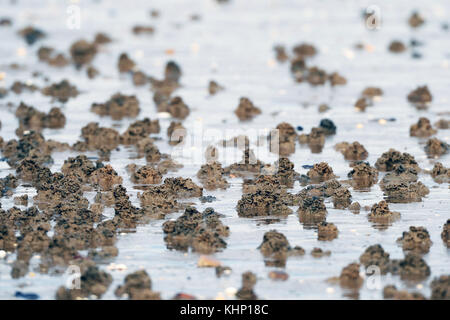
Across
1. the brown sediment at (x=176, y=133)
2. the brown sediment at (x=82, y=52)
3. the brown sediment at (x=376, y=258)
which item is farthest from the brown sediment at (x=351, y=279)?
the brown sediment at (x=82, y=52)

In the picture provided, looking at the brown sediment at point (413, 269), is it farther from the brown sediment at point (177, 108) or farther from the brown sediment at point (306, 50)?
the brown sediment at point (306, 50)

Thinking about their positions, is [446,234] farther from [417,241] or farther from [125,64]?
[125,64]

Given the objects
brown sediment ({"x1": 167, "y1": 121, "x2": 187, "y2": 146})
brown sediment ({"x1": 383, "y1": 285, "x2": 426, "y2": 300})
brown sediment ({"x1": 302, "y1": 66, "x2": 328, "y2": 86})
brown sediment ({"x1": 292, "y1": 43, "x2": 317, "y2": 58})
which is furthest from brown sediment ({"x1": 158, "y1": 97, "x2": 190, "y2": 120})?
brown sediment ({"x1": 383, "y1": 285, "x2": 426, "y2": 300})

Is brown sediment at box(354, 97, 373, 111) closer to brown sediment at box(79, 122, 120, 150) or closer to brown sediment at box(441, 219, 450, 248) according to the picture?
brown sediment at box(79, 122, 120, 150)

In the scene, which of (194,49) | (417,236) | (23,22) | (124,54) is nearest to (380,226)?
(417,236)

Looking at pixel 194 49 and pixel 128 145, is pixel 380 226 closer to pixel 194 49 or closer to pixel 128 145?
pixel 128 145

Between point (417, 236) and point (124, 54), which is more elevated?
point (124, 54)
